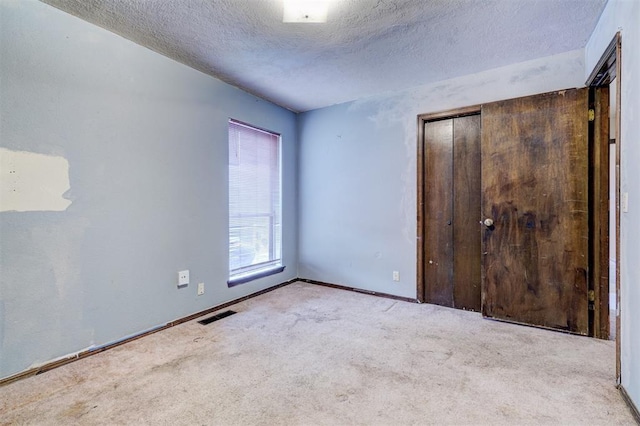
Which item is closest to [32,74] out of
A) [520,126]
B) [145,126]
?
Answer: [145,126]

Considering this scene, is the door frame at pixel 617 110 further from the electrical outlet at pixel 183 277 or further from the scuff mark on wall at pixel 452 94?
the electrical outlet at pixel 183 277

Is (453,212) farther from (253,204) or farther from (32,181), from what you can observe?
(32,181)

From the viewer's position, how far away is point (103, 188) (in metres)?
2.23

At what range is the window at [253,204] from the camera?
131 inches

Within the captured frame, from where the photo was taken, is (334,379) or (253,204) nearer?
(334,379)

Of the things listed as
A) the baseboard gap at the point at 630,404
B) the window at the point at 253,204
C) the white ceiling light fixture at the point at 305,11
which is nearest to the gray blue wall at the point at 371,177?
the window at the point at 253,204

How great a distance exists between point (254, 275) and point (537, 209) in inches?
114

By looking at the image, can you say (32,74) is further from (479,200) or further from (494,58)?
(479,200)

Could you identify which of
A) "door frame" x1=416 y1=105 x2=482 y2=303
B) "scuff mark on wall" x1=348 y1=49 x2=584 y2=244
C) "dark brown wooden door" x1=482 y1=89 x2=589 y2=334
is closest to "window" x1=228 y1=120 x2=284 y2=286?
"scuff mark on wall" x1=348 y1=49 x2=584 y2=244

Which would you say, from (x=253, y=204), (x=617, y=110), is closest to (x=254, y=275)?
(x=253, y=204)

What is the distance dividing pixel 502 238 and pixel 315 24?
2.37 meters

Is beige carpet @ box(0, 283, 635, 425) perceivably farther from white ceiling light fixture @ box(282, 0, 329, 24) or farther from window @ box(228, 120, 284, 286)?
white ceiling light fixture @ box(282, 0, 329, 24)

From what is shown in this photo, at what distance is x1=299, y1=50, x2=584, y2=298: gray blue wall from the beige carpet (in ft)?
3.30

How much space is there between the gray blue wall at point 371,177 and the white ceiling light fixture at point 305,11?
1637mm
